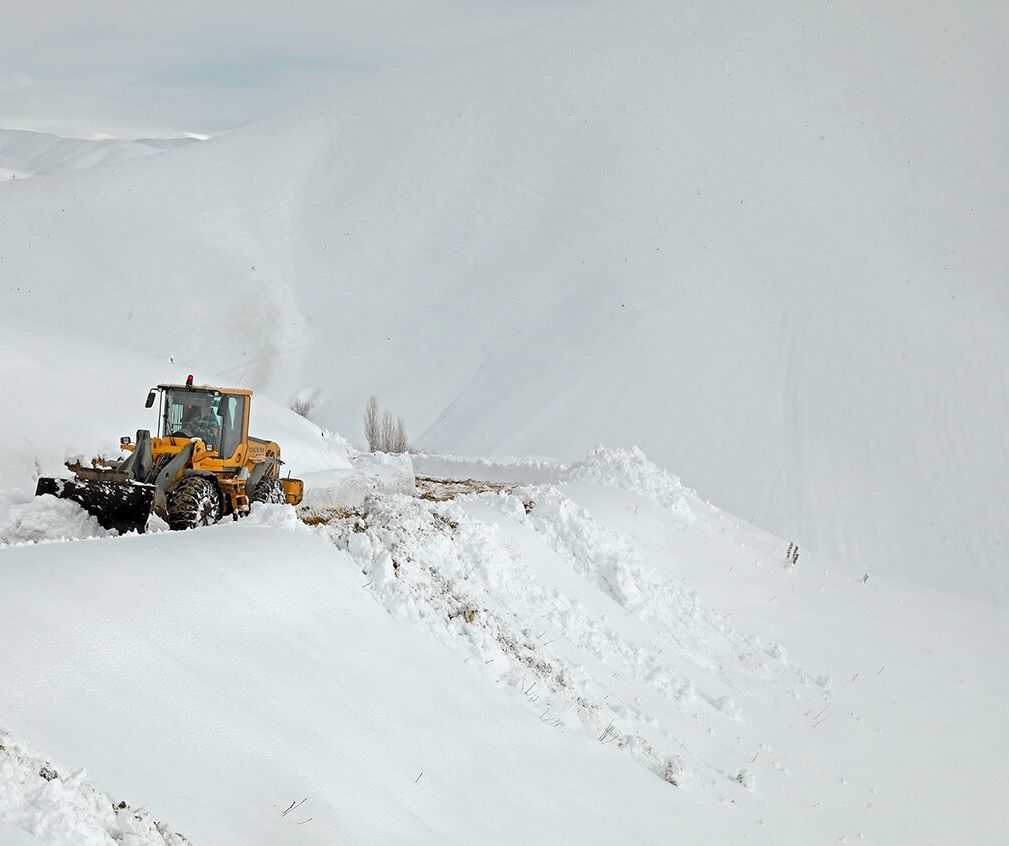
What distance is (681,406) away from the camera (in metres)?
46.8

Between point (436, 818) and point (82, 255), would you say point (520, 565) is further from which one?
point (82, 255)

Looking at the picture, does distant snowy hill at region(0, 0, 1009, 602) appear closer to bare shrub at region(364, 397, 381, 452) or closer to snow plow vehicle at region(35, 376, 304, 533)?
bare shrub at region(364, 397, 381, 452)

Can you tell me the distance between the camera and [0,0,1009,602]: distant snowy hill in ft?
146

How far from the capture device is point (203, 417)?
1459 cm

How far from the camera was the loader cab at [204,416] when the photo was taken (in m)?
14.5

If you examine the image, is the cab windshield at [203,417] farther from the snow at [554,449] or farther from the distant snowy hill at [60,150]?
the distant snowy hill at [60,150]

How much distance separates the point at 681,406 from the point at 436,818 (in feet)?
135

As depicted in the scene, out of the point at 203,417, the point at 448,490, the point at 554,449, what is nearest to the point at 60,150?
the point at 554,449

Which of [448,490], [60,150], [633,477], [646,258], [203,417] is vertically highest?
[60,150]

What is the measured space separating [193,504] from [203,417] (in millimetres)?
2350

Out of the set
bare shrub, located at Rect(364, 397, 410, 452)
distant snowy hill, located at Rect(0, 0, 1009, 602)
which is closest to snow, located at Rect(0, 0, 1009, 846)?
distant snowy hill, located at Rect(0, 0, 1009, 602)

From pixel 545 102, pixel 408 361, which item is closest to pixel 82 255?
pixel 408 361

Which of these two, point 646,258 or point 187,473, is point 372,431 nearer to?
point 646,258

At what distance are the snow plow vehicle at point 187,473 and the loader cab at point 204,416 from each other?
0.01 m
